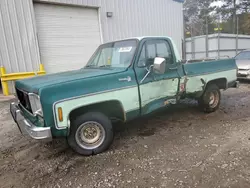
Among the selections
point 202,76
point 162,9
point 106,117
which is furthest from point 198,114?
point 162,9

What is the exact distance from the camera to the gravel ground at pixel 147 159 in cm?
269

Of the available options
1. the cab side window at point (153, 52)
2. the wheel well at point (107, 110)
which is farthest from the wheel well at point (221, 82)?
the wheel well at point (107, 110)

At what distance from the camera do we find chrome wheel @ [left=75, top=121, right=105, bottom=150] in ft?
10.6

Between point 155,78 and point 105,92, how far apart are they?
112 centimetres

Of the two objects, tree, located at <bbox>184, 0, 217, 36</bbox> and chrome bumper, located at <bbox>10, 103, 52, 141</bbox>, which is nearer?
chrome bumper, located at <bbox>10, 103, 52, 141</bbox>

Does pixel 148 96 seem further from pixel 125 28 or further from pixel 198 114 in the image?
pixel 125 28

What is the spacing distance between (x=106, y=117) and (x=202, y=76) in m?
2.63

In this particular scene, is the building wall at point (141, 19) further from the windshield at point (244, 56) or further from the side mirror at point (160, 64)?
the side mirror at point (160, 64)

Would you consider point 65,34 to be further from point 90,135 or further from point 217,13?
point 217,13

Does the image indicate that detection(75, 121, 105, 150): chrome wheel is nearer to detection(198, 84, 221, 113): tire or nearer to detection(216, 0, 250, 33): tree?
detection(198, 84, 221, 113): tire

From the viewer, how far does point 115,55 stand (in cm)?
407

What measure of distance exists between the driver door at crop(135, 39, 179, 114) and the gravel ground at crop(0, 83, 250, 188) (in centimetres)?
70

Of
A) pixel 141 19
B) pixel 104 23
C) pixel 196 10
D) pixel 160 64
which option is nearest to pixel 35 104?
pixel 160 64

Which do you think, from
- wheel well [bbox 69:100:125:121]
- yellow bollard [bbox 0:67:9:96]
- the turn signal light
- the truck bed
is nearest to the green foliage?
the truck bed
